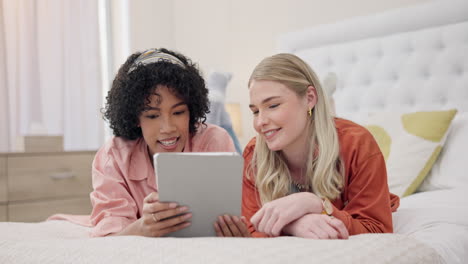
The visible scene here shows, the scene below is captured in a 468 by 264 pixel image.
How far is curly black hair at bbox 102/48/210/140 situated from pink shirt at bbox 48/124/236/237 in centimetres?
5

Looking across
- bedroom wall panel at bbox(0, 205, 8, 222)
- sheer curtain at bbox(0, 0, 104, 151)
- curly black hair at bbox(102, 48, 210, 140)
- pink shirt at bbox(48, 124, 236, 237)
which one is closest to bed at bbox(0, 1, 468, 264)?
pink shirt at bbox(48, 124, 236, 237)

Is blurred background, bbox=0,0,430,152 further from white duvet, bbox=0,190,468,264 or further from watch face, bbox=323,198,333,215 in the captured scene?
white duvet, bbox=0,190,468,264

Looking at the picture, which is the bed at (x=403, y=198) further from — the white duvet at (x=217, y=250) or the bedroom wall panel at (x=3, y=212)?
the bedroom wall panel at (x=3, y=212)

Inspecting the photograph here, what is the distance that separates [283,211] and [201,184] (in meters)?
0.21

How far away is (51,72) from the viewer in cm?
338

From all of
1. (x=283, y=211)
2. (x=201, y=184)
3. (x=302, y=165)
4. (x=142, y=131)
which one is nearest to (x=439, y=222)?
(x=302, y=165)

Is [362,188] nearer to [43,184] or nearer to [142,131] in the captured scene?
[142,131]

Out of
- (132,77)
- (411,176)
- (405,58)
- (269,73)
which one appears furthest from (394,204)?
(405,58)

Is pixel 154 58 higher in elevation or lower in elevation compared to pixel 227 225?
higher

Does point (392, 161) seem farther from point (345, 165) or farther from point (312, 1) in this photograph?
point (312, 1)

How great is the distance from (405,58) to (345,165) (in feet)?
4.49

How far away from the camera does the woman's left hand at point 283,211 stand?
3.41ft

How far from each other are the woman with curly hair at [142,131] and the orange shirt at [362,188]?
1.15ft

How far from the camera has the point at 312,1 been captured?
304cm
